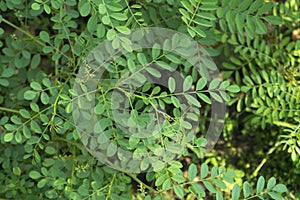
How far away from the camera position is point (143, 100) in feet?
4.64

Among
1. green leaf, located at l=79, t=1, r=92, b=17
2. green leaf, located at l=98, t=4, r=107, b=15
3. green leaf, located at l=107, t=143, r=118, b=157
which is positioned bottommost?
green leaf, located at l=107, t=143, r=118, b=157

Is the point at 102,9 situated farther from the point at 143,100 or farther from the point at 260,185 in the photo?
→ the point at 260,185

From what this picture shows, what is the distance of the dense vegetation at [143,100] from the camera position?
1415mm

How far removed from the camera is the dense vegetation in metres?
1.42

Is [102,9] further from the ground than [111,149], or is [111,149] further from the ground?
[102,9]

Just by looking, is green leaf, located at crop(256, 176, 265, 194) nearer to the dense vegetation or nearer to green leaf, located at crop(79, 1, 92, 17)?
the dense vegetation

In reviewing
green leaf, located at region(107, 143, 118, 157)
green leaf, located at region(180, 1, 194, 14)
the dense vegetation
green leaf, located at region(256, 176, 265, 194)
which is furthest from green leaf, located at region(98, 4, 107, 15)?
green leaf, located at region(256, 176, 265, 194)

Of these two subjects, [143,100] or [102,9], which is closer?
[102,9]

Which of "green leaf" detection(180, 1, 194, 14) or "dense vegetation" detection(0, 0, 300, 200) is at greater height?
"green leaf" detection(180, 1, 194, 14)

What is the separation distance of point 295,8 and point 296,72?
0.28 meters

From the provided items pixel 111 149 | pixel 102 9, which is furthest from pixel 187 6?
pixel 111 149

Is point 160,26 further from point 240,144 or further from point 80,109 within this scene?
point 240,144

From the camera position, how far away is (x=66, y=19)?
5.24 ft

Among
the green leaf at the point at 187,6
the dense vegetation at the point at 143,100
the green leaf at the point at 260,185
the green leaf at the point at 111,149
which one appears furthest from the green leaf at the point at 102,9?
the green leaf at the point at 260,185
